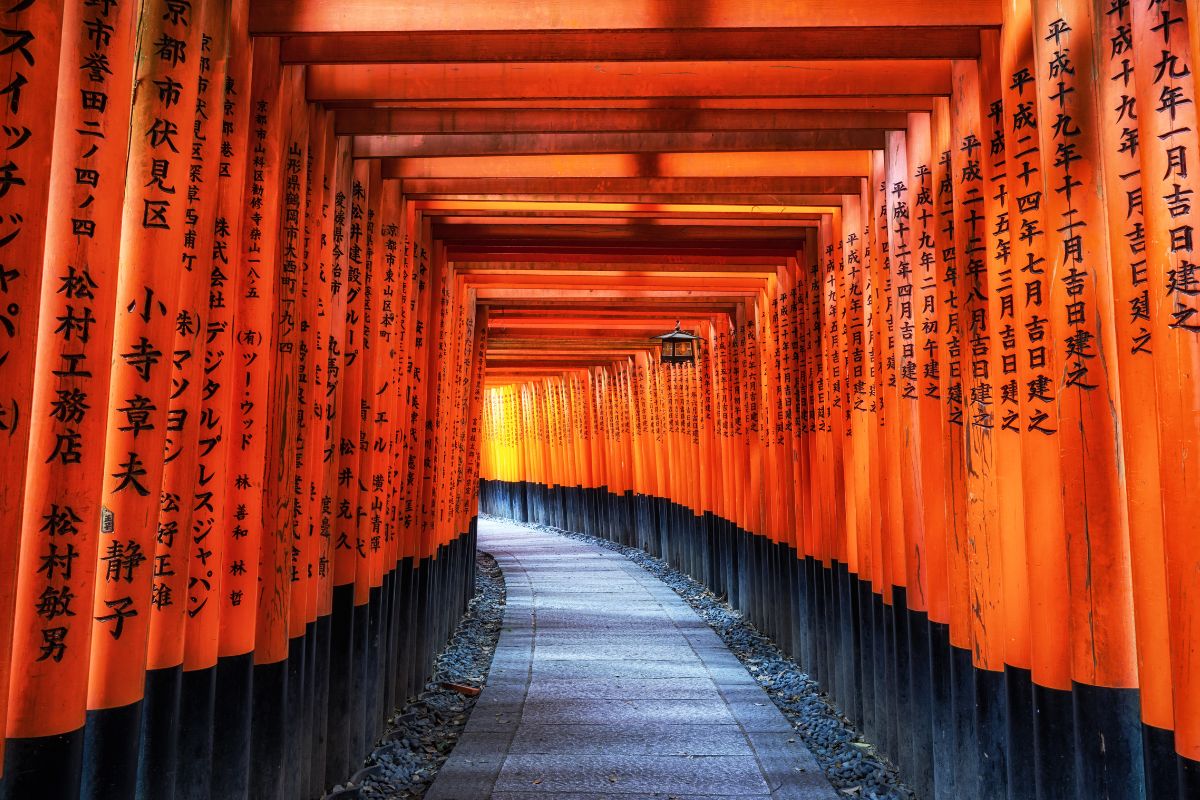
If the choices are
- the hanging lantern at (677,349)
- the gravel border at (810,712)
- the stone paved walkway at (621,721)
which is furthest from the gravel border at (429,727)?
the hanging lantern at (677,349)

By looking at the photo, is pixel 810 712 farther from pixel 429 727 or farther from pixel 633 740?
pixel 429 727

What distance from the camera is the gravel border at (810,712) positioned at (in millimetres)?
5168

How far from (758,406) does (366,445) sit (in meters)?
5.05

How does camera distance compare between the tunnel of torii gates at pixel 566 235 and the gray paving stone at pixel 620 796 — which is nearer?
the tunnel of torii gates at pixel 566 235

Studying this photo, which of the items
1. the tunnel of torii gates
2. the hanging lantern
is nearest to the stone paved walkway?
the tunnel of torii gates

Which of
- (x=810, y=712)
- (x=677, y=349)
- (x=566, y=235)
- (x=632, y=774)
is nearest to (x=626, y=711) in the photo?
(x=632, y=774)

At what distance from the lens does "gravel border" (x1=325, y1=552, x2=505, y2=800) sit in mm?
5133

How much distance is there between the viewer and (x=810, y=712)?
6652 millimetres

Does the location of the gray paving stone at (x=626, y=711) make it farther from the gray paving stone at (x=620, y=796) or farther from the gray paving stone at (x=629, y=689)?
the gray paving stone at (x=620, y=796)

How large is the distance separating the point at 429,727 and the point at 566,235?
4.26m

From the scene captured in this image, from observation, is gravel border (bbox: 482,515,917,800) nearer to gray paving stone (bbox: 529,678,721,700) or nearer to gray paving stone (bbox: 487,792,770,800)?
gray paving stone (bbox: 529,678,721,700)

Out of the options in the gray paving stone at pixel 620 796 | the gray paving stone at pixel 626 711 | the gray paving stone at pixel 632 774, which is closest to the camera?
the gray paving stone at pixel 620 796

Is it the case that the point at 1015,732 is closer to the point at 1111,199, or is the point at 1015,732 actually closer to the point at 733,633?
the point at 1111,199

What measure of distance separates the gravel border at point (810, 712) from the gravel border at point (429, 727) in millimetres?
2493
